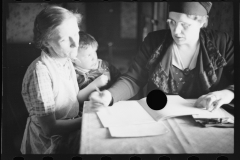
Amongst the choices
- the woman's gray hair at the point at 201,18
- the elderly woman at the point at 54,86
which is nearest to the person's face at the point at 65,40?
the elderly woman at the point at 54,86

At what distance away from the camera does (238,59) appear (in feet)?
4.93

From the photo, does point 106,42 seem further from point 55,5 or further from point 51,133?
point 51,133

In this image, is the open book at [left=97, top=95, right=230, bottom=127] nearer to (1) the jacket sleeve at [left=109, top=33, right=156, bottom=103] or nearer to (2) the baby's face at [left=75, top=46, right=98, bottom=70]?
(1) the jacket sleeve at [left=109, top=33, right=156, bottom=103]

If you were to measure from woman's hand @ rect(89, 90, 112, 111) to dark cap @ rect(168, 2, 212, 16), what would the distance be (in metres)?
0.55

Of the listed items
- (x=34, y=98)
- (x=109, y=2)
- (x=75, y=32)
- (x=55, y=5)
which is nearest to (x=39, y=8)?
(x=55, y=5)

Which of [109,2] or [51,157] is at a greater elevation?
[109,2]

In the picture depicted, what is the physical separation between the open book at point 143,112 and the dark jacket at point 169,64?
0.06 meters

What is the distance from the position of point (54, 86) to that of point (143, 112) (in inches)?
18.5

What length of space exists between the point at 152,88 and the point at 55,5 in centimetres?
67

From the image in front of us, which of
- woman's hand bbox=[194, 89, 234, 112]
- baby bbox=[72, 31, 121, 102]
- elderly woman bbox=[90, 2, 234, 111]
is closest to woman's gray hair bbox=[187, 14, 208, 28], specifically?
elderly woman bbox=[90, 2, 234, 111]

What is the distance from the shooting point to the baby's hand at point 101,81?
150cm

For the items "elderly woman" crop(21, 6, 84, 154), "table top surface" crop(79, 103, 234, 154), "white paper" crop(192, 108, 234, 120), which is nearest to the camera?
"table top surface" crop(79, 103, 234, 154)

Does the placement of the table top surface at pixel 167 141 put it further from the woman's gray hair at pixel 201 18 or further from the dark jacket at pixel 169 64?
the woman's gray hair at pixel 201 18

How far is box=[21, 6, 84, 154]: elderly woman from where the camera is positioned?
144 cm
